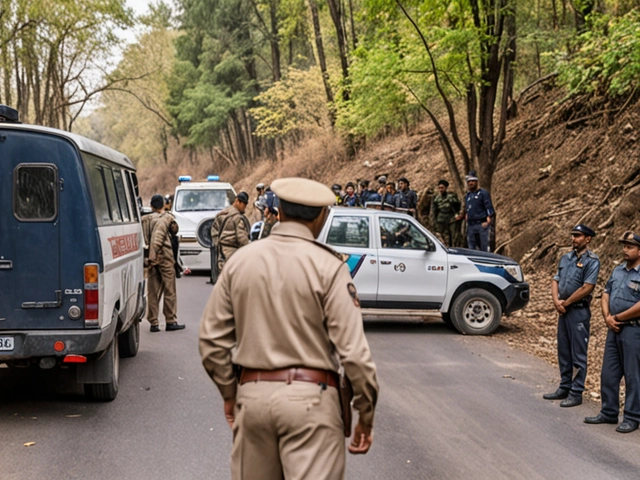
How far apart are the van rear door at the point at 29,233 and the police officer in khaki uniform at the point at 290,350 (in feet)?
12.0

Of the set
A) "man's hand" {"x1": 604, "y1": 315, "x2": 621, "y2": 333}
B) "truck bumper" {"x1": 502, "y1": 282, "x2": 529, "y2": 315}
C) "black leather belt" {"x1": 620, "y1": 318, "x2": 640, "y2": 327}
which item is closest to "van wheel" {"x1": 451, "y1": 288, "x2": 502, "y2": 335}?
"truck bumper" {"x1": 502, "y1": 282, "x2": 529, "y2": 315}

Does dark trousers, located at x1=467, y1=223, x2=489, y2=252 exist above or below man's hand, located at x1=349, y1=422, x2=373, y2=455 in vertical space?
above

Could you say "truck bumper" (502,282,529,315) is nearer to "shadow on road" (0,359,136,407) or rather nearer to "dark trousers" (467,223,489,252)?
"dark trousers" (467,223,489,252)

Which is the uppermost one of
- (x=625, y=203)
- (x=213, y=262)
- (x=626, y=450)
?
(x=625, y=203)

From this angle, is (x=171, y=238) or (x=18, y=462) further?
(x=171, y=238)

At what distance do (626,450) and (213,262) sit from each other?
9787 mm

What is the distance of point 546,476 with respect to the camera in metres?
5.64

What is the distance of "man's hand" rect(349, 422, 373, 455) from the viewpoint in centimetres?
328

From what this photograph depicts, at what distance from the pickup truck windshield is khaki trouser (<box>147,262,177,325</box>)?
8229mm

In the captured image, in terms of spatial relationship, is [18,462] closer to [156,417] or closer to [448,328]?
[156,417]

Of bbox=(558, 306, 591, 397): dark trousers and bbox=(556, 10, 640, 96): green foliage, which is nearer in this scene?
bbox=(558, 306, 591, 397): dark trousers

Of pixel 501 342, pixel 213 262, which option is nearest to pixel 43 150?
pixel 501 342

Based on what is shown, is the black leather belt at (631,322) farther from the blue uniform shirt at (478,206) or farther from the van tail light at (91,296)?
the blue uniform shirt at (478,206)

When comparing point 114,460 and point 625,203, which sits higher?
point 625,203
